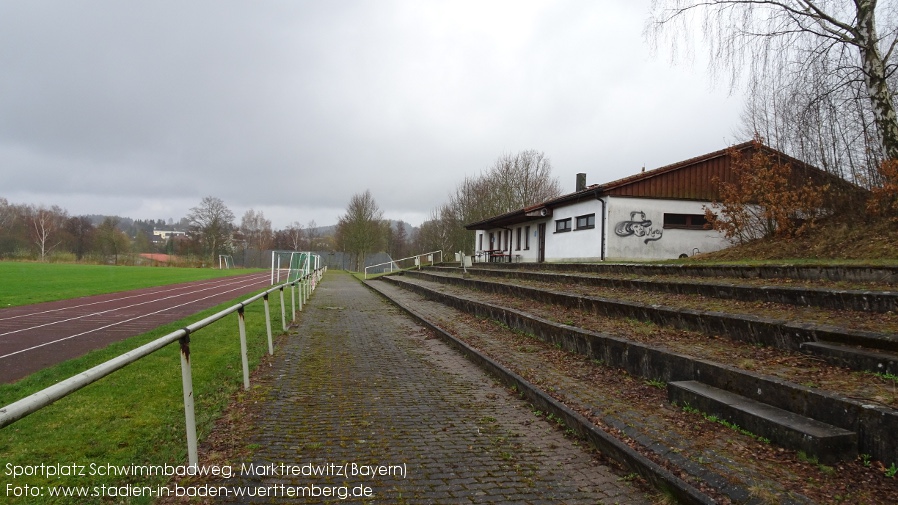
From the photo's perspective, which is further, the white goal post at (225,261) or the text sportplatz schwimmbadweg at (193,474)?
the white goal post at (225,261)

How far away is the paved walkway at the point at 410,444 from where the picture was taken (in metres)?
3.48

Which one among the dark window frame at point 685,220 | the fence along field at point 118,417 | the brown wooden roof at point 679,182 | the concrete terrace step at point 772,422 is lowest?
the fence along field at point 118,417

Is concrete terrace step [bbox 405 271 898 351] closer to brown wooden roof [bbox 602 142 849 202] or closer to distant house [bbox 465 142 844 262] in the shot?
distant house [bbox 465 142 844 262]

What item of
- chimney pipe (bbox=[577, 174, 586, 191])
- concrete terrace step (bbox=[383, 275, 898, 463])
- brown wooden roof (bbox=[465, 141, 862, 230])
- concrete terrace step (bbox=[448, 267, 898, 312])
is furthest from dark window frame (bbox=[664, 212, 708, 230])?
concrete terrace step (bbox=[383, 275, 898, 463])

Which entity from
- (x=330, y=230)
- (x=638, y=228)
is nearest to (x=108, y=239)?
(x=330, y=230)

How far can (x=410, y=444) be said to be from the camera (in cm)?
437

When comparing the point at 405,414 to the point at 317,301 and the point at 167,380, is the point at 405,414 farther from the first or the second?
the point at 317,301

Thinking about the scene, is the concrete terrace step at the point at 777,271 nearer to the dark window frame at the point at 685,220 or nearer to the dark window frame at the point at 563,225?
the dark window frame at the point at 685,220

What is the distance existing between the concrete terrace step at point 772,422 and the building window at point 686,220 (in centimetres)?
1735

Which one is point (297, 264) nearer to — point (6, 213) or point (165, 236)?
point (6, 213)

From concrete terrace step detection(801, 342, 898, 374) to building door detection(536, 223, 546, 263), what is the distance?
69.3 ft

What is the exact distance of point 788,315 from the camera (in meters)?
5.89

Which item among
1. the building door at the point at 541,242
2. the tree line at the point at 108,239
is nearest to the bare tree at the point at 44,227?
the tree line at the point at 108,239

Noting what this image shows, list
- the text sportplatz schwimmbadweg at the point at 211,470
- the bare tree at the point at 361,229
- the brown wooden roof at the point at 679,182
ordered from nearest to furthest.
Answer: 1. the text sportplatz schwimmbadweg at the point at 211,470
2. the brown wooden roof at the point at 679,182
3. the bare tree at the point at 361,229
